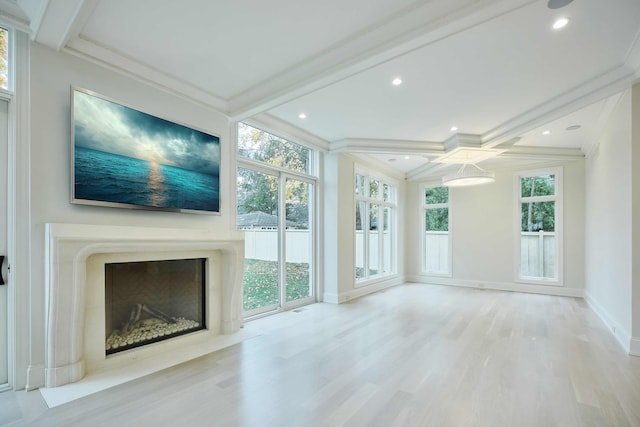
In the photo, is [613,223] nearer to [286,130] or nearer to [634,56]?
[634,56]

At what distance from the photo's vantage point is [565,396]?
2465 millimetres

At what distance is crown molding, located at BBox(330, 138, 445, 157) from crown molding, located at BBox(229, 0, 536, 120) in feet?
7.34

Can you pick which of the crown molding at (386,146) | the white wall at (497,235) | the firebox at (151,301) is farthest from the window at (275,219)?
the white wall at (497,235)

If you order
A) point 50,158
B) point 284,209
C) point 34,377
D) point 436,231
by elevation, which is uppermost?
point 50,158

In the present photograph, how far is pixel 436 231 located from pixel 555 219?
7.97ft

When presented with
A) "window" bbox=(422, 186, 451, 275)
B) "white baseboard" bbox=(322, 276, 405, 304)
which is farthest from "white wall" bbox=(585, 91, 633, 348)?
"white baseboard" bbox=(322, 276, 405, 304)

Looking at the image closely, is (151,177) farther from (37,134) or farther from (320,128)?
(320,128)

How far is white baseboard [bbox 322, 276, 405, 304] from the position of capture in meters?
5.70

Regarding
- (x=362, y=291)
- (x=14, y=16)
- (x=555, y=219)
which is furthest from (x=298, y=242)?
(x=555, y=219)

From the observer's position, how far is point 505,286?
7027 millimetres

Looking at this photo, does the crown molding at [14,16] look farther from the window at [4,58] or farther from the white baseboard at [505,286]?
the white baseboard at [505,286]

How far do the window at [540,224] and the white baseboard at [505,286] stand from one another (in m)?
0.17

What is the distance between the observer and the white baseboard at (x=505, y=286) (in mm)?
6457

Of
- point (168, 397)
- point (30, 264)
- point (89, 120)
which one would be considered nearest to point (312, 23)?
point (89, 120)
